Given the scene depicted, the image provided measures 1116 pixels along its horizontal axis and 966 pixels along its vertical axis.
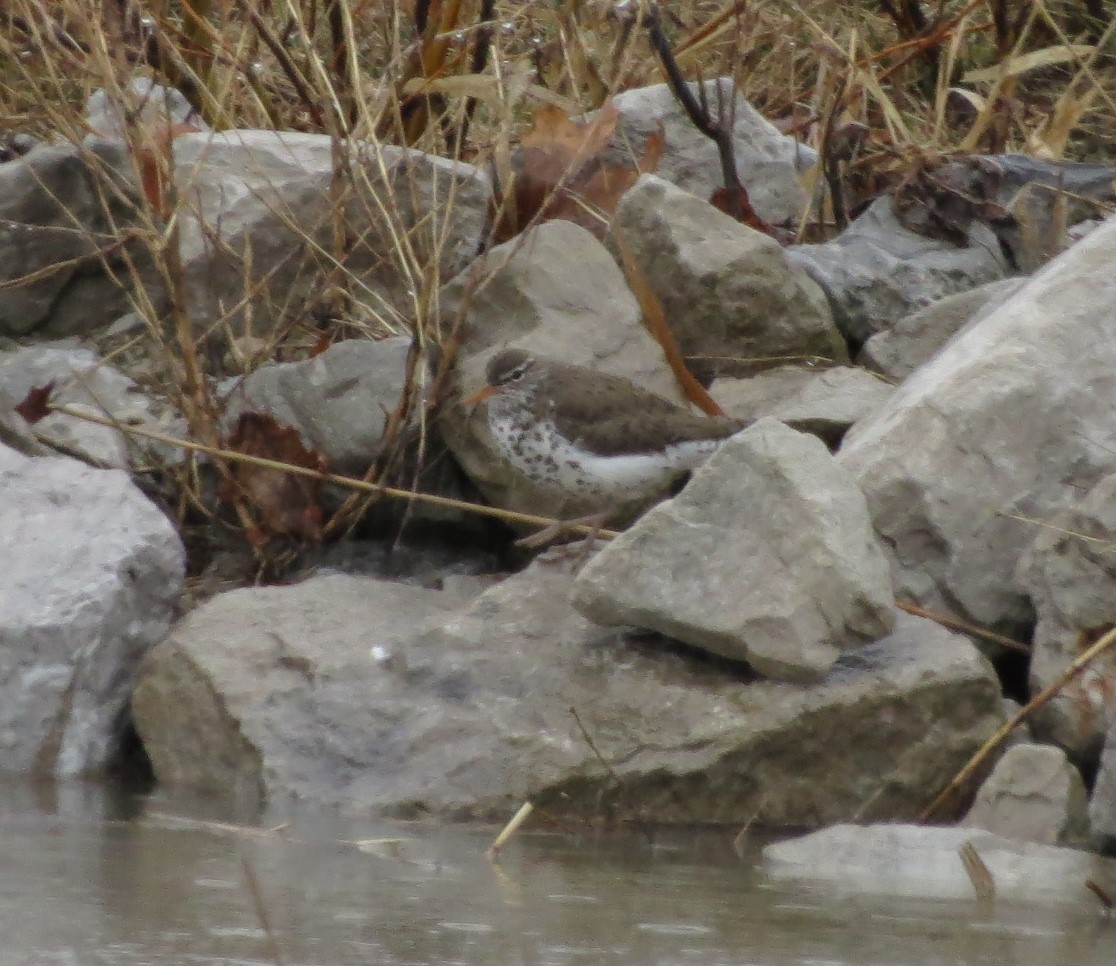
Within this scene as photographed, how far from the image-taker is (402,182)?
20.7 feet

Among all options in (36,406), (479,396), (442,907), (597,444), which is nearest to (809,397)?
(597,444)

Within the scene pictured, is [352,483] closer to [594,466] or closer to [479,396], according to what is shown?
[479,396]

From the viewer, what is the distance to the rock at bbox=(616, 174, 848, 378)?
19.8 feet

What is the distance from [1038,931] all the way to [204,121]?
5007mm

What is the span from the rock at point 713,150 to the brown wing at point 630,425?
1990 mm

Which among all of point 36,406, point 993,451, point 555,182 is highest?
point 555,182

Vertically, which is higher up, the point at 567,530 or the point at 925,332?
the point at 925,332

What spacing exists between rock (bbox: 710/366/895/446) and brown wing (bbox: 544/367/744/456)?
20cm

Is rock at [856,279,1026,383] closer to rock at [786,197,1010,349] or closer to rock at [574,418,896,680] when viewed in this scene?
rock at [786,197,1010,349]

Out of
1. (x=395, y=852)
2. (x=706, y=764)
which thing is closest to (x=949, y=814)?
(x=706, y=764)

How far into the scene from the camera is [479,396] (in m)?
5.55

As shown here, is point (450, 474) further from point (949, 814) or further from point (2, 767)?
point (949, 814)

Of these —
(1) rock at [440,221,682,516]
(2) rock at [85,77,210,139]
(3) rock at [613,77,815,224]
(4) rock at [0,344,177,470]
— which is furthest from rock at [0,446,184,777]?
(3) rock at [613,77,815,224]

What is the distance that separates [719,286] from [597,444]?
2.66 ft
